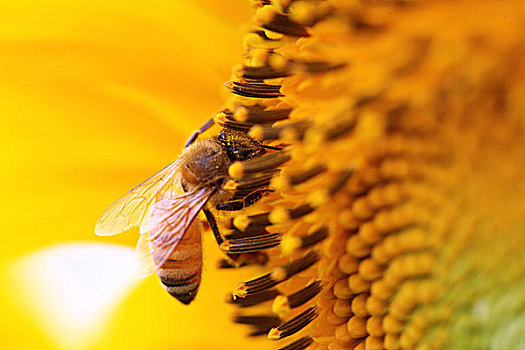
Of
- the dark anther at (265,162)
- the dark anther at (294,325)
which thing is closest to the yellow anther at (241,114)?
the dark anther at (265,162)

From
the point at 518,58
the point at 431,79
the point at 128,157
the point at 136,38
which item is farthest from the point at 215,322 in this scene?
the point at 518,58

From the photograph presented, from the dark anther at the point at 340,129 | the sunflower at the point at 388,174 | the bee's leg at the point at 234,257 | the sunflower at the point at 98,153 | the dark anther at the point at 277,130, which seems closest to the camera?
the sunflower at the point at 388,174

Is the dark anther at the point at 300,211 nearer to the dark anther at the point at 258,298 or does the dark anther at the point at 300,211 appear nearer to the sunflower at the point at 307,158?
the sunflower at the point at 307,158

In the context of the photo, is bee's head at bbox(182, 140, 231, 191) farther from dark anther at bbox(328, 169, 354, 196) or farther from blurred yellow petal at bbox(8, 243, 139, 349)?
blurred yellow petal at bbox(8, 243, 139, 349)

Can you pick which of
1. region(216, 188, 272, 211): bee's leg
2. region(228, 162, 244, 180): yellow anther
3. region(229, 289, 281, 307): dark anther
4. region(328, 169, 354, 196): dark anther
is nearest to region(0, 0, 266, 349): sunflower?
region(229, 289, 281, 307): dark anther

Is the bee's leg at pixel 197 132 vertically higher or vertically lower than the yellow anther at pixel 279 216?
higher

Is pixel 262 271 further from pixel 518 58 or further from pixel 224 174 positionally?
pixel 518 58
